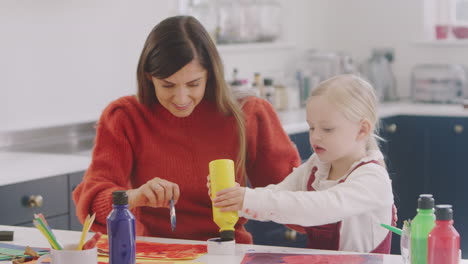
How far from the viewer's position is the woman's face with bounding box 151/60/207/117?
2.16 m

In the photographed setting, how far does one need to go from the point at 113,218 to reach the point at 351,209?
0.56m

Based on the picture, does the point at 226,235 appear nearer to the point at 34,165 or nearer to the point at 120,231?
the point at 120,231

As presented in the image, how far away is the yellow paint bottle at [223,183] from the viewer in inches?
73.3

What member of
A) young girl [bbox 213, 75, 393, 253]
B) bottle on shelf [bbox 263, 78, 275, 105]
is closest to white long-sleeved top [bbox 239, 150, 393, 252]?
young girl [bbox 213, 75, 393, 253]

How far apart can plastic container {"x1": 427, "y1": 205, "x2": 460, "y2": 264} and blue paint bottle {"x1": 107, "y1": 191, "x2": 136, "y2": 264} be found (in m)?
0.59

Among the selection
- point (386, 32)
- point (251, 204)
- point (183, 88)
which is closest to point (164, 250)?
point (251, 204)

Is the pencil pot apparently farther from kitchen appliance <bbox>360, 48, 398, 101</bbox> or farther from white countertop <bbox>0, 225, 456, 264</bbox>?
kitchen appliance <bbox>360, 48, 398, 101</bbox>

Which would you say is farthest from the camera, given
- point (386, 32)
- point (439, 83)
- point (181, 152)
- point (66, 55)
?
point (386, 32)

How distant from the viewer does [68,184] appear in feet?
9.43

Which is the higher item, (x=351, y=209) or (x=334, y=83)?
(x=334, y=83)

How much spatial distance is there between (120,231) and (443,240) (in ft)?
2.07

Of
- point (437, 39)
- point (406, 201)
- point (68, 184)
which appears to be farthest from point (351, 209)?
point (437, 39)

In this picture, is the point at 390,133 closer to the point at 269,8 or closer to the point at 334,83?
the point at 269,8

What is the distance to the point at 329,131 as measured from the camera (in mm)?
1993
